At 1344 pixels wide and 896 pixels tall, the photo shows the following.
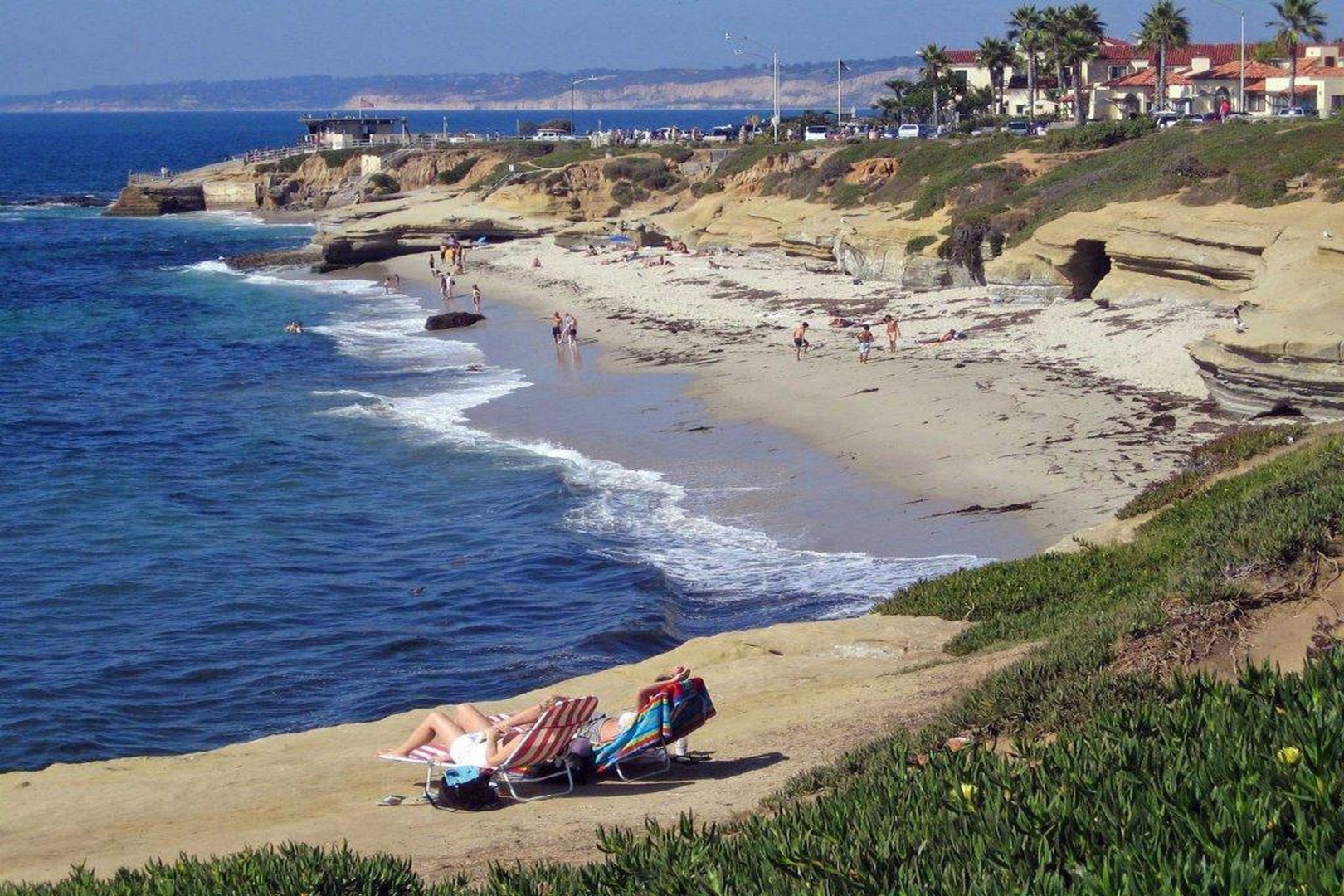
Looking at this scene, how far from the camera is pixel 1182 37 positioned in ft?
202

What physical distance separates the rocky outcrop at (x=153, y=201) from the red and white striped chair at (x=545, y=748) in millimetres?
88590

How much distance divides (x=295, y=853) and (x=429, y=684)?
340 inches

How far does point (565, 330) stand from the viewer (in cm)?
3788

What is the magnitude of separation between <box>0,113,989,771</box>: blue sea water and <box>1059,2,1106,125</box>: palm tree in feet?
121

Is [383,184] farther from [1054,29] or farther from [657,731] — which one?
[657,731]

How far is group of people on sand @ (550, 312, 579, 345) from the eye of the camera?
3719 centimetres

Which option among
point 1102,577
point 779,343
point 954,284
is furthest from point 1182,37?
point 1102,577

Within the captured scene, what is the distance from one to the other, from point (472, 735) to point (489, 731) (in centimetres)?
20

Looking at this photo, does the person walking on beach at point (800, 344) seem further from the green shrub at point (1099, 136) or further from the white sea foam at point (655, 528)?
the green shrub at point (1099, 136)

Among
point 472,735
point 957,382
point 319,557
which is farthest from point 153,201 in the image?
point 472,735

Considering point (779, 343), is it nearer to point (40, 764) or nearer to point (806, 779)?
point (40, 764)

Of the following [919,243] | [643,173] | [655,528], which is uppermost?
[643,173]

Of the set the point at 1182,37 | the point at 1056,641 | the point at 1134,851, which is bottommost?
the point at 1056,641

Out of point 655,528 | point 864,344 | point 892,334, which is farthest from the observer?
point 892,334
